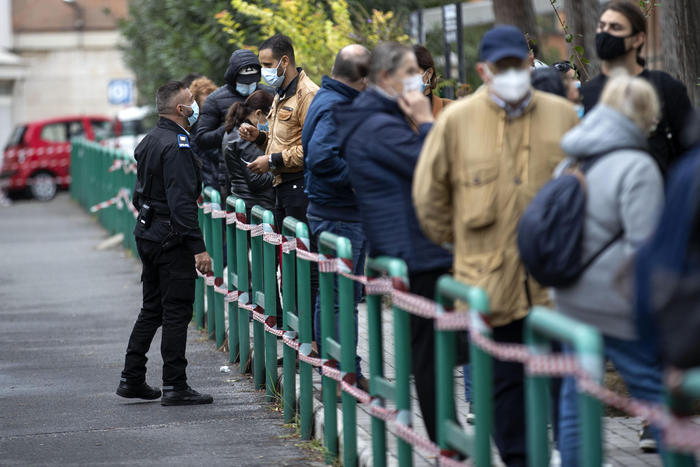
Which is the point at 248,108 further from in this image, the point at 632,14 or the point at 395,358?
the point at 395,358

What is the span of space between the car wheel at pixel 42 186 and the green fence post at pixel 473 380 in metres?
26.9

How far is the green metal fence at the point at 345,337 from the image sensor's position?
3.60m

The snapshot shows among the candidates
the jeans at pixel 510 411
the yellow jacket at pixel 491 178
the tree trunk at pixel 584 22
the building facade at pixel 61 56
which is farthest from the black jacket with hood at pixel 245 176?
the building facade at pixel 61 56

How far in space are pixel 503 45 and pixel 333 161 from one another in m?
2.24

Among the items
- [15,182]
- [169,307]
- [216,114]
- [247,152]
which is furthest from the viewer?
[15,182]

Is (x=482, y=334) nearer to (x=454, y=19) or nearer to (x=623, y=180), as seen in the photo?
(x=623, y=180)

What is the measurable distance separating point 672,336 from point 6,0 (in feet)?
146

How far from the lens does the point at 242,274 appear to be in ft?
28.6

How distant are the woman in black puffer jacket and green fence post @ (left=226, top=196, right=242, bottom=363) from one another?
29 centimetres

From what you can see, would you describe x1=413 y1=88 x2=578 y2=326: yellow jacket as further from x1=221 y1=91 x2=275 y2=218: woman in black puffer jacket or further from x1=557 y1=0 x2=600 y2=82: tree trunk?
x1=557 y1=0 x2=600 y2=82: tree trunk

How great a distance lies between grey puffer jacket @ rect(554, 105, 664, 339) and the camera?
14.1 ft

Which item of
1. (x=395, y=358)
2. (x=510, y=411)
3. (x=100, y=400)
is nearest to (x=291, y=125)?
(x=100, y=400)

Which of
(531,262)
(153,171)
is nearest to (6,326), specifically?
(153,171)

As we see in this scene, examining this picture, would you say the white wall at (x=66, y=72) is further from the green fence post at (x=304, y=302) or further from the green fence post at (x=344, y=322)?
the green fence post at (x=344, y=322)
